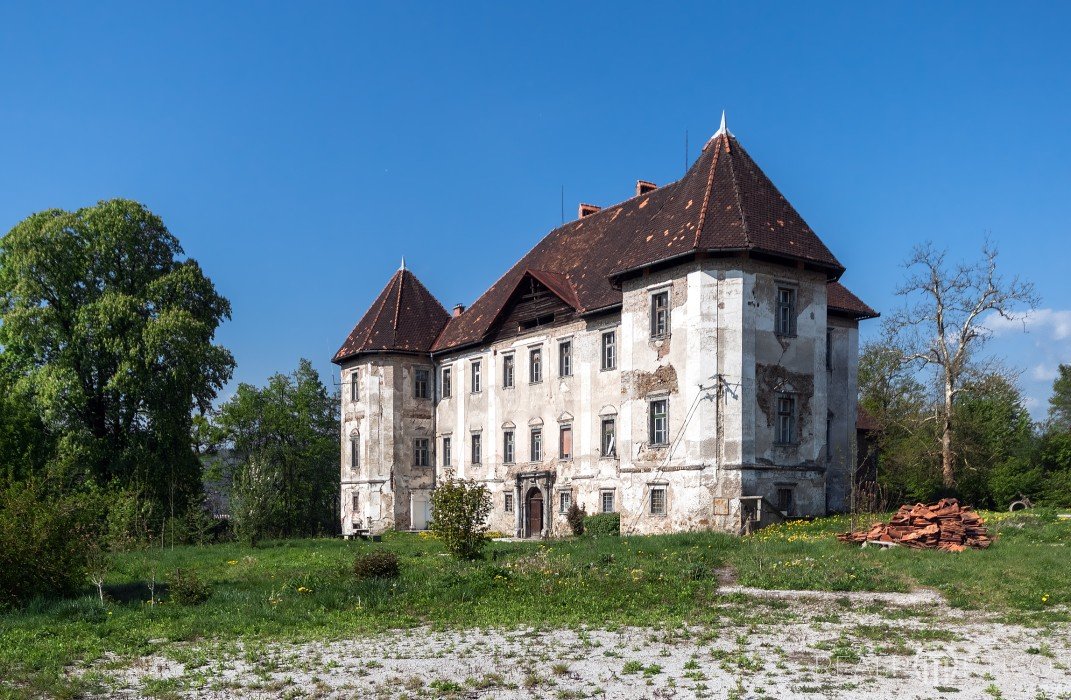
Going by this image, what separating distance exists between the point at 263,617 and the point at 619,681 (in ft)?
21.9

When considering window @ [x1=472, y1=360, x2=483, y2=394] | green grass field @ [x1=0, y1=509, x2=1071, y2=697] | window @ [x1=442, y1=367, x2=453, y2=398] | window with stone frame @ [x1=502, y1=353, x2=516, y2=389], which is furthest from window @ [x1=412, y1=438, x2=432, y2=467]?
green grass field @ [x1=0, y1=509, x2=1071, y2=697]

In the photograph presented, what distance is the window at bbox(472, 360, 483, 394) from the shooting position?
41500mm

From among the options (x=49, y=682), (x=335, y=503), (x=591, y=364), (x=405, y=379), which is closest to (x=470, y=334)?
(x=405, y=379)

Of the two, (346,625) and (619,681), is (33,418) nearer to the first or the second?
(346,625)

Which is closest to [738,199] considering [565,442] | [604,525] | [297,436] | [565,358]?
[565,358]

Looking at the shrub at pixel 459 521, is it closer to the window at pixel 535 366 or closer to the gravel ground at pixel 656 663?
the gravel ground at pixel 656 663

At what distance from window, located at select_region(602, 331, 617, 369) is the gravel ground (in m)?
19.6

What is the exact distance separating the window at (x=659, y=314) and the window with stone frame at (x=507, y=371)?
9705 millimetres

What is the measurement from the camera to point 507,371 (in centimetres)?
3981

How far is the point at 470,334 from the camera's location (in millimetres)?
41594

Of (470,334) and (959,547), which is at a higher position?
(470,334)

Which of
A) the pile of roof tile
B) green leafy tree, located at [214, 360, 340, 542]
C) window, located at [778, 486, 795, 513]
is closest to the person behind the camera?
the pile of roof tile

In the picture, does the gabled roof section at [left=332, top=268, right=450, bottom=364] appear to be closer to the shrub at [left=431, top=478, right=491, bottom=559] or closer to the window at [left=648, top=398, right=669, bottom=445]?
the window at [left=648, top=398, right=669, bottom=445]

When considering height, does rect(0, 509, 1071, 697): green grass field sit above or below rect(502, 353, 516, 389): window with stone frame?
below
